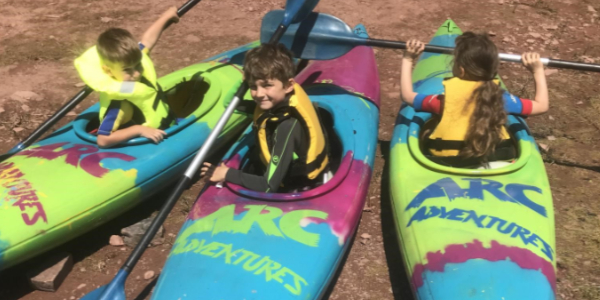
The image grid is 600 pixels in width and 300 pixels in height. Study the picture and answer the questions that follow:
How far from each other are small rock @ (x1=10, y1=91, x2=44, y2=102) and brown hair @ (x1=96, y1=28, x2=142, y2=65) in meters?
2.06

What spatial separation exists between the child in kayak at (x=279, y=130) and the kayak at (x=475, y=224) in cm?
56

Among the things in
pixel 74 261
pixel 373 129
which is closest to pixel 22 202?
pixel 74 261

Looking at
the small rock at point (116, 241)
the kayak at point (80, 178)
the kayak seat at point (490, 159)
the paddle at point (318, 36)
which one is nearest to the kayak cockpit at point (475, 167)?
the kayak seat at point (490, 159)

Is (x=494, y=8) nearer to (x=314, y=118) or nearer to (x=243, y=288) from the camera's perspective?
(x=314, y=118)

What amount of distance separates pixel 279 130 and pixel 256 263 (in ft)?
2.42

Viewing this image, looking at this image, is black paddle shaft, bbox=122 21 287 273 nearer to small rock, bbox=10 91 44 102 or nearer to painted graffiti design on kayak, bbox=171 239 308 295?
painted graffiti design on kayak, bbox=171 239 308 295

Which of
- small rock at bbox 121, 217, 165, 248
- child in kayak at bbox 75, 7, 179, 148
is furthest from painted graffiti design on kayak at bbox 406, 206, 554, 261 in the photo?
child in kayak at bbox 75, 7, 179, 148

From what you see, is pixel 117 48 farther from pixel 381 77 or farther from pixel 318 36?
pixel 381 77

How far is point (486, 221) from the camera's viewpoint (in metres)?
2.85

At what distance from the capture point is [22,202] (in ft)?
10.4

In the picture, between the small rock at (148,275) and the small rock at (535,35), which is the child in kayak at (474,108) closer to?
the small rock at (148,275)

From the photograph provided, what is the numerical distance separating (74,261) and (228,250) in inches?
52.9

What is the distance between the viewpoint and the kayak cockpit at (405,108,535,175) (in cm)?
311

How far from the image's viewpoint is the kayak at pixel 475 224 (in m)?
2.59
